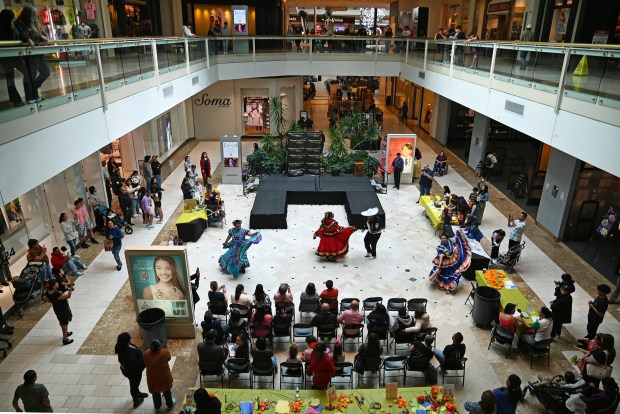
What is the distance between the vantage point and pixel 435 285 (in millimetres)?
10570

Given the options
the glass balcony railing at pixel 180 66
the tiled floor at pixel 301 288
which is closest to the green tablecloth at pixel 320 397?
the tiled floor at pixel 301 288

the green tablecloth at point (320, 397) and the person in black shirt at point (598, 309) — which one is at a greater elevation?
the person in black shirt at point (598, 309)

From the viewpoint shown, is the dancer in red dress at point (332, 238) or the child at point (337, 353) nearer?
the child at point (337, 353)

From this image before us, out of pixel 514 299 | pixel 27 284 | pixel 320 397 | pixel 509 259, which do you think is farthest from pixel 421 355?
pixel 27 284

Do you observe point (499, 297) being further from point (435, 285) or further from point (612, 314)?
point (612, 314)

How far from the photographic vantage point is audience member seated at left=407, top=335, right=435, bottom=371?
7266mm

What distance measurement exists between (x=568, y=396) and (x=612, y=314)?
3.89 metres

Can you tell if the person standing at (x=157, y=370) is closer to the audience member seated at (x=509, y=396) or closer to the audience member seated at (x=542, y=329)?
the audience member seated at (x=509, y=396)

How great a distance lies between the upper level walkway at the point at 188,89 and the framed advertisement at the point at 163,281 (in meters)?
2.10

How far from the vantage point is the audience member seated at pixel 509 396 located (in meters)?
5.89

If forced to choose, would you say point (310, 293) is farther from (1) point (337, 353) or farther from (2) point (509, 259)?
(2) point (509, 259)

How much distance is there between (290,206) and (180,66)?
246 inches

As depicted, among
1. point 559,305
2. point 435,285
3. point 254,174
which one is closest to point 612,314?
point 559,305

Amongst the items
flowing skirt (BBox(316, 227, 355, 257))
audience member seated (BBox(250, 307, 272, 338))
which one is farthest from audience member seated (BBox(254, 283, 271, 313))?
flowing skirt (BBox(316, 227, 355, 257))
